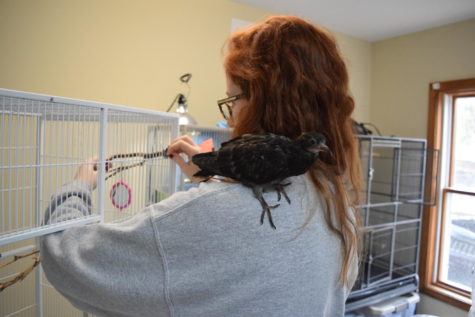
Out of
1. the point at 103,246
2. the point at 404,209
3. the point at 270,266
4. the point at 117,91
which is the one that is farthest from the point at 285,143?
the point at 404,209

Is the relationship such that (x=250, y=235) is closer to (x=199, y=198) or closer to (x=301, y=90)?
(x=199, y=198)

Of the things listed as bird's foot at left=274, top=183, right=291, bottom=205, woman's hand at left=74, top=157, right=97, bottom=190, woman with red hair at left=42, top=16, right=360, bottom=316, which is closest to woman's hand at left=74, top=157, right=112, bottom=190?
woman's hand at left=74, top=157, right=97, bottom=190

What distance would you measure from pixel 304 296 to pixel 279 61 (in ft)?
1.46

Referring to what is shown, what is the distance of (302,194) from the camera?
59cm

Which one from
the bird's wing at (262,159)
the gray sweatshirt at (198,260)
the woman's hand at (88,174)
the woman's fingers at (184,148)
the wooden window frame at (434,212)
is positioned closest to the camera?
the gray sweatshirt at (198,260)

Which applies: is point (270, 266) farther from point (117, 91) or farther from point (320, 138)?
point (117, 91)

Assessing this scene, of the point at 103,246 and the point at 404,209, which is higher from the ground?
the point at 103,246

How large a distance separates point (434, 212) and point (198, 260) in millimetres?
2742

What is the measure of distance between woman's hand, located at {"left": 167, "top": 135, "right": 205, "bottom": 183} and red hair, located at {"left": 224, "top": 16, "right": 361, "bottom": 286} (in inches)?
12.2

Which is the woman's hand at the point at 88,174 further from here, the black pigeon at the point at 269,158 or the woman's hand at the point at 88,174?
the black pigeon at the point at 269,158

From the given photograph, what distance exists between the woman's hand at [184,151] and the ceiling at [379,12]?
5.44 ft

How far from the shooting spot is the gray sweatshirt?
1.67ft

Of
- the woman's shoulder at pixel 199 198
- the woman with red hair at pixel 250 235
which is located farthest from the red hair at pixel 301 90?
the woman's shoulder at pixel 199 198

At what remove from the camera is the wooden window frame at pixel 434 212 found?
8.18 ft
